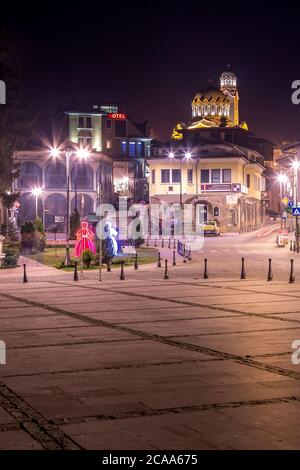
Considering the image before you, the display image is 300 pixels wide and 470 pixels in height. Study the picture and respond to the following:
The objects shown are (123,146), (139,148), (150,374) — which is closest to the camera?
(150,374)

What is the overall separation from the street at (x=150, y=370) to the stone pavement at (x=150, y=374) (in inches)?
0.7

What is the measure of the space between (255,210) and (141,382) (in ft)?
275

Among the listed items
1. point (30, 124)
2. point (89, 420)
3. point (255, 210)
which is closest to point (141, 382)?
point (89, 420)

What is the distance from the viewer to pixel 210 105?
10881 cm

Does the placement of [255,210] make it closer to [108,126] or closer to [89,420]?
[108,126]

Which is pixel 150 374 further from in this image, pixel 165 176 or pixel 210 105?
pixel 210 105

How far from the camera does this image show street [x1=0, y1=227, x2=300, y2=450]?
7660 mm

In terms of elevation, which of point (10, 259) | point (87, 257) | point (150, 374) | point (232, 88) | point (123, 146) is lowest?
point (150, 374)

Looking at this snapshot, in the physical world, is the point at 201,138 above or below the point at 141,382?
above

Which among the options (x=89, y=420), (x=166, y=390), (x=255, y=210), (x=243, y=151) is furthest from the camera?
(x=255, y=210)

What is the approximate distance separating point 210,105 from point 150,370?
10023 cm

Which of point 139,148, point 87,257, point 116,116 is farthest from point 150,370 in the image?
point 139,148

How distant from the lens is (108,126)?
94562 millimetres

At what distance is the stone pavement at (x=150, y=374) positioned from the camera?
7.63m
